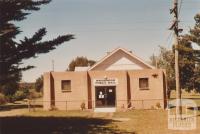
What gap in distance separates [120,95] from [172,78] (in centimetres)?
2829

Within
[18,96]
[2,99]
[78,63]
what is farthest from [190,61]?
[78,63]

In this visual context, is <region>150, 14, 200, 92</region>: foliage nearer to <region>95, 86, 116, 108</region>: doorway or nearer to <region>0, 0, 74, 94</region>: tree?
<region>95, 86, 116, 108</region>: doorway

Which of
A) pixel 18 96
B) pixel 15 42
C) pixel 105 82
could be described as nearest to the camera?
pixel 15 42

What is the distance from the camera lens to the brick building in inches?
1532

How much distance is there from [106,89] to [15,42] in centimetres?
3047

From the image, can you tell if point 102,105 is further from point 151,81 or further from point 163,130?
point 163,130

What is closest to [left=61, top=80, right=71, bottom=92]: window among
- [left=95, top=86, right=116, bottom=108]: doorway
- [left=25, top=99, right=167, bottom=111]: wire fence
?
[left=25, top=99, right=167, bottom=111]: wire fence

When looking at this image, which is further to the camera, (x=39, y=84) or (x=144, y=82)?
(x=39, y=84)

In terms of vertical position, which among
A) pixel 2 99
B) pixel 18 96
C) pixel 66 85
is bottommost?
pixel 2 99

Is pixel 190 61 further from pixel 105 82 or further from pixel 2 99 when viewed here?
pixel 2 99

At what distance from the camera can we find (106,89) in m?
40.6

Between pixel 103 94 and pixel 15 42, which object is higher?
pixel 15 42

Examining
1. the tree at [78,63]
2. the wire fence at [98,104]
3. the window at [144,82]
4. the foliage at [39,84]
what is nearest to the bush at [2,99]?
the wire fence at [98,104]

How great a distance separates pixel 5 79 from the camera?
35.8 feet
